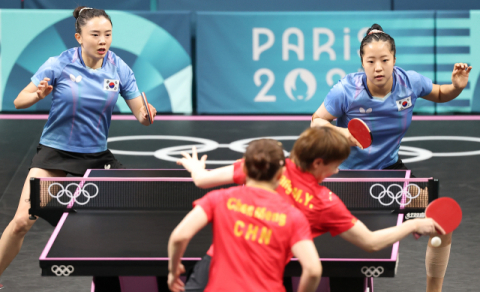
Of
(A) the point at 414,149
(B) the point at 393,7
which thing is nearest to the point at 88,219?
(A) the point at 414,149

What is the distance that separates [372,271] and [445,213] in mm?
443

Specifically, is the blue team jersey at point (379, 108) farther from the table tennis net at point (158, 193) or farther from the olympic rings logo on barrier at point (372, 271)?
the olympic rings logo on barrier at point (372, 271)

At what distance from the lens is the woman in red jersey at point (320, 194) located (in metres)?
3.10

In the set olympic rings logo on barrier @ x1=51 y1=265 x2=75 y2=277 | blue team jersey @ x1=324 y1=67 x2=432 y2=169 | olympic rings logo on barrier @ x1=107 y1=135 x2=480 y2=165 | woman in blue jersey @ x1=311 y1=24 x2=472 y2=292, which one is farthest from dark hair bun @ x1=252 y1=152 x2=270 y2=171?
olympic rings logo on barrier @ x1=107 y1=135 x2=480 y2=165

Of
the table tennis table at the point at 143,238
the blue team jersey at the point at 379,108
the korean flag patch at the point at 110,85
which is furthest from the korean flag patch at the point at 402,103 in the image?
the korean flag patch at the point at 110,85

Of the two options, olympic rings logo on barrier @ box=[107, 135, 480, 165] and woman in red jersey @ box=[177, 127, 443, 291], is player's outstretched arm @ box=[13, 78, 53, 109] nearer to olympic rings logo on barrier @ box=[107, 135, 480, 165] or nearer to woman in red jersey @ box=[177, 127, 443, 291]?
woman in red jersey @ box=[177, 127, 443, 291]

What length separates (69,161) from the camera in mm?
4914

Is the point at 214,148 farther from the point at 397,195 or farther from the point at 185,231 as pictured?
the point at 185,231

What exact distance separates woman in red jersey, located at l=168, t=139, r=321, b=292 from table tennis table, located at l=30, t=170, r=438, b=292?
392 millimetres

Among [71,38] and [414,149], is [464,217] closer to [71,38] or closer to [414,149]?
[414,149]

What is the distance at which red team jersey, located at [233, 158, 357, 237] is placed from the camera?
315 cm

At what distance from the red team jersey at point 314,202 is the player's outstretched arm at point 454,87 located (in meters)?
2.05

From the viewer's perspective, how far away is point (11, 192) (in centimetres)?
730

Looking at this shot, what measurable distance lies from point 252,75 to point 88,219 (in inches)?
319
